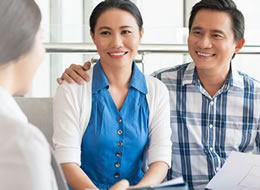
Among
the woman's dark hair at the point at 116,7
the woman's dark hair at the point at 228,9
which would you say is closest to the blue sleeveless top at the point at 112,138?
the woman's dark hair at the point at 116,7

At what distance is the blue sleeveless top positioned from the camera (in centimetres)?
152

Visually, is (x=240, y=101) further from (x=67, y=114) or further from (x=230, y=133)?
(x=67, y=114)

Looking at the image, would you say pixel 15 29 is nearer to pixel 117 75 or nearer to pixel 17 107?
pixel 17 107

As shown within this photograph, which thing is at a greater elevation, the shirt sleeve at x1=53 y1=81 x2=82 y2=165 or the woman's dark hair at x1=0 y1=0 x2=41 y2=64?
the woman's dark hair at x1=0 y1=0 x2=41 y2=64

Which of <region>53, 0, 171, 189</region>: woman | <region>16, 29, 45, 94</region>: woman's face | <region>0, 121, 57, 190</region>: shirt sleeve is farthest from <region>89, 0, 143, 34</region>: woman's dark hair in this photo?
<region>0, 121, 57, 190</region>: shirt sleeve

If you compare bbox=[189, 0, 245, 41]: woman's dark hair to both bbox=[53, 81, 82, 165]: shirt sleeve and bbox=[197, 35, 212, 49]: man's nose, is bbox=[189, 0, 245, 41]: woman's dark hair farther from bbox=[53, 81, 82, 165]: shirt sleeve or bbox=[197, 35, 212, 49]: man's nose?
bbox=[53, 81, 82, 165]: shirt sleeve

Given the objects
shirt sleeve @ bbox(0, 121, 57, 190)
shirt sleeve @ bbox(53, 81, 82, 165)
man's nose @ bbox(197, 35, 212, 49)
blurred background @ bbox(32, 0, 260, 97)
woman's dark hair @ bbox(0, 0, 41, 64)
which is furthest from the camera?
blurred background @ bbox(32, 0, 260, 97)

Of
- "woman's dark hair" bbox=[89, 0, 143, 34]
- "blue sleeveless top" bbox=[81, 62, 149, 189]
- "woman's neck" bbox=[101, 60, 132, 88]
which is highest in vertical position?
"woman's dark hair" bbox=[89, 0, 143, 34]

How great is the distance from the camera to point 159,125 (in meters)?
1.58

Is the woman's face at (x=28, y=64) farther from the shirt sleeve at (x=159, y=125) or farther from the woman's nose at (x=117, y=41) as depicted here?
the shirt sleeve at (x=159, y=125)

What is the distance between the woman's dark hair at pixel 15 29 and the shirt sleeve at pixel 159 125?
0.75m

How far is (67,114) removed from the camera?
4.91 ft

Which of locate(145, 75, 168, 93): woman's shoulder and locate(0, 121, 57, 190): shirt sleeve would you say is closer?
locate(0, 121, 57, 190): shirt sleeve

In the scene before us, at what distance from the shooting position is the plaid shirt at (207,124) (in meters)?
1.71
